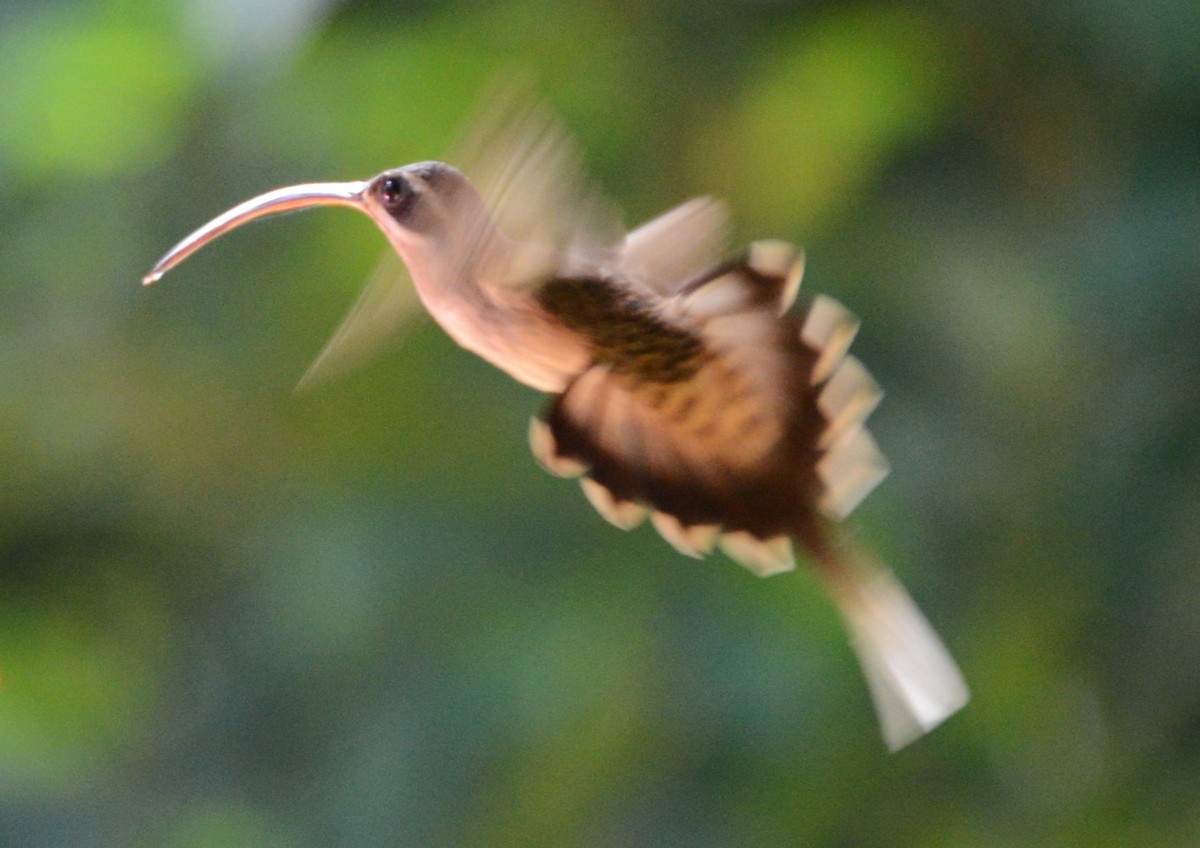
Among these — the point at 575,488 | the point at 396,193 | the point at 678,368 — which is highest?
the point at 396,193

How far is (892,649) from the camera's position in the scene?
0.64m

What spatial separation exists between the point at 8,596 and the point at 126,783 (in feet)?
0.81

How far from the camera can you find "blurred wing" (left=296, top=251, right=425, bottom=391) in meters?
0.51

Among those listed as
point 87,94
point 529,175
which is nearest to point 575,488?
point 87,94

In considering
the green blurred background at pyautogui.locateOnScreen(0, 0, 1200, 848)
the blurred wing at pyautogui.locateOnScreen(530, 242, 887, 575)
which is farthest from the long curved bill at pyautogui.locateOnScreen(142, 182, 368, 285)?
the green blurred background at pyautogui.locateOnScreen(0, 0, 1200, 848)

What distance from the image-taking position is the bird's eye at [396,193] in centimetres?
56

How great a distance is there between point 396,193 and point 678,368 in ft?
0.50

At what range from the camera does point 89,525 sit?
5.77 feet

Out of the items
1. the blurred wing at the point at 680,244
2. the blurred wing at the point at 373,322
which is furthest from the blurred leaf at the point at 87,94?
the blurred wing at the point at 373,322

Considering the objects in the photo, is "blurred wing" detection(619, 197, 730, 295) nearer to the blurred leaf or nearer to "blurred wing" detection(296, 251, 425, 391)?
"blurred wing" detection(296, 251, 425, 391)

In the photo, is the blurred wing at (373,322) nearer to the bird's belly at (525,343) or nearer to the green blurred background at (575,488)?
the bird's belly at (525,343)

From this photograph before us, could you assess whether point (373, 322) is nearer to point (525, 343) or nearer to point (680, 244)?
point (525, 343)

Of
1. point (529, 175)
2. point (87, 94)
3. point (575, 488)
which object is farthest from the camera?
point (575, 488)

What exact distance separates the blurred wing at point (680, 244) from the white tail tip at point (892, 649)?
156mm
